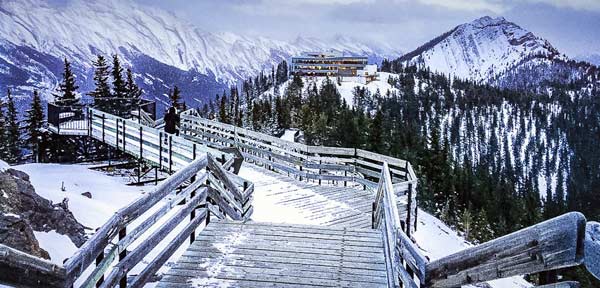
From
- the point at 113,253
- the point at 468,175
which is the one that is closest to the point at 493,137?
the point at 468,175

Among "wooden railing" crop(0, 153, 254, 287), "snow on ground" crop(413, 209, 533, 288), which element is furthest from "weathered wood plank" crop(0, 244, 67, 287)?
"snow on ground" crop(413, 209, 533, 288)

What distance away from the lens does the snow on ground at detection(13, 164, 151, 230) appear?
11289 millimetres

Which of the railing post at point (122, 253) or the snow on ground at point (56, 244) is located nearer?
the railing post at point (122, 253)

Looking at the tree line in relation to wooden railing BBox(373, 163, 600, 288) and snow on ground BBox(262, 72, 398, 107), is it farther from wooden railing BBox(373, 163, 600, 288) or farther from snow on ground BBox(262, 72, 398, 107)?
wooden railing BBox(373, 163, 600, 288)

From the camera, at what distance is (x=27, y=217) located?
8828 mm

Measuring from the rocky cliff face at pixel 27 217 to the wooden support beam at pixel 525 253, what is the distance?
241 inches

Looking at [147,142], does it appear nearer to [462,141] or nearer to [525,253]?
[525,253]

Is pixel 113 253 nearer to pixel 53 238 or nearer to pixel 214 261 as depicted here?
pixel 214 261

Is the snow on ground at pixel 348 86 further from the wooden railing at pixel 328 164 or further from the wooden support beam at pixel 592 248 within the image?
the wooden support beam at pixel 592 248

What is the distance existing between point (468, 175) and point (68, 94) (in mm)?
57665

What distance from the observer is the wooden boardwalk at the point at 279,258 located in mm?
6250

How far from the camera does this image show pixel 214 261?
6.80m

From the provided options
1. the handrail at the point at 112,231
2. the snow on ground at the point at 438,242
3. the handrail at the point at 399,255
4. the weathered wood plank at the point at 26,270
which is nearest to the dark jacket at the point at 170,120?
the handrail at the point at 112,231

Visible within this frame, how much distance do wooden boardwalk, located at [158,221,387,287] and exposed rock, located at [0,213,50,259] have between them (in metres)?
2.26
